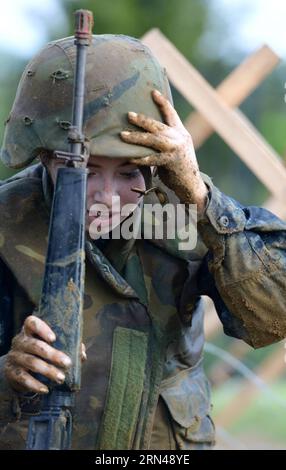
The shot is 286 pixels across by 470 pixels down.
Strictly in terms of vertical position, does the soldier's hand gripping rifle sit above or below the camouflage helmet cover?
below

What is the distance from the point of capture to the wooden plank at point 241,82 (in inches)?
370

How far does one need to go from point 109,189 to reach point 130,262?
559 millimetres

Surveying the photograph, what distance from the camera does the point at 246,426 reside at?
44.9 feet

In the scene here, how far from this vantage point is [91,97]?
4.88 metres

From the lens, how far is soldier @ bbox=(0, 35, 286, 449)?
4.85 metres

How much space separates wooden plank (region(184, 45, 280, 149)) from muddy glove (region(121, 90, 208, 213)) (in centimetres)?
462

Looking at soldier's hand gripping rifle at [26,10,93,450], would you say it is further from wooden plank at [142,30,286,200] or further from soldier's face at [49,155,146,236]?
wooden plank at [142,30,286,200]

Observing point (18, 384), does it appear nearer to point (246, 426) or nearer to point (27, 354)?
point (27, 354)

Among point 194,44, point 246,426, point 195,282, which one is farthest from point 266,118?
point 195,282

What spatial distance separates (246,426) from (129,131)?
9187 millimetres

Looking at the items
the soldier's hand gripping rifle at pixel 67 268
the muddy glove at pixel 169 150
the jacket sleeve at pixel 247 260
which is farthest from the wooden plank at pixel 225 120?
the soldier's hand gripping rifle at pixel 67 268

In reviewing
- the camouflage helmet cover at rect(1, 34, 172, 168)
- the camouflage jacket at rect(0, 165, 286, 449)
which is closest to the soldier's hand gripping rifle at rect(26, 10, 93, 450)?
the camouflage helmet cover at rect(1, 34, 172, 168)

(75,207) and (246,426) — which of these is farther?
(246,426)

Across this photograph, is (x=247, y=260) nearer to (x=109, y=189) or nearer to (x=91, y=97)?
(x=109, y=189)
